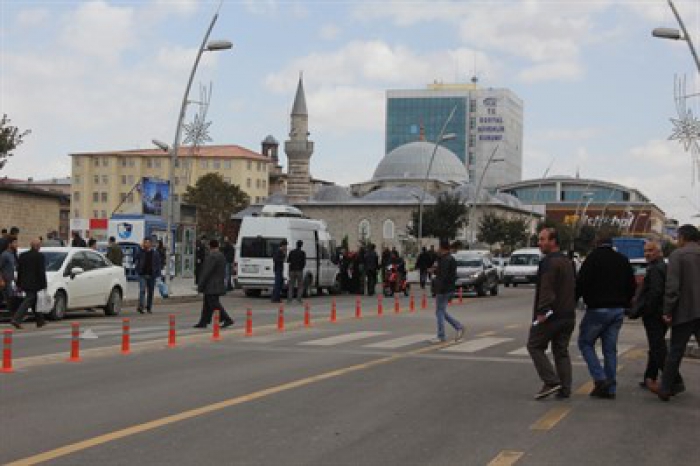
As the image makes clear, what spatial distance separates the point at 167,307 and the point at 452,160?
12144 cm

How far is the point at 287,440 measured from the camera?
7969 millimetres

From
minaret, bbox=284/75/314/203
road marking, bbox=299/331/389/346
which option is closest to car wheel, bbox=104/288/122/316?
road marking, bbox=299/331/389/346

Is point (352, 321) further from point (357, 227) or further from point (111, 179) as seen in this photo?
point (111, 179)

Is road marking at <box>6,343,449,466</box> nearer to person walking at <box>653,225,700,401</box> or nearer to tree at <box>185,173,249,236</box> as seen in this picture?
person walking at <box>653,225,700,401</box>

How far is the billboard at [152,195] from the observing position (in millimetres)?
44844

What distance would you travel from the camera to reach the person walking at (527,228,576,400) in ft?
34.1

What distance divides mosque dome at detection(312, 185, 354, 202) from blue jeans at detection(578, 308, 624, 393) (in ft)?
382

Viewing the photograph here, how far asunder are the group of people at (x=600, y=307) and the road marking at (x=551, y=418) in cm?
63

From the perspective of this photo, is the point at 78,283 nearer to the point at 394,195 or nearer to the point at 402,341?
the point at 402,341

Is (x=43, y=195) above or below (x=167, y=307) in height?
above

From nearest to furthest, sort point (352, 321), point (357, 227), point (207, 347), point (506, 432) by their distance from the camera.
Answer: point (506, 432) → point (207, 347) → point (352, 321) → point (357, 227)

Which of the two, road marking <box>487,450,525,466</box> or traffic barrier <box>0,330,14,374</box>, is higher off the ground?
traffic barrier <box>0,330,14,374</box>

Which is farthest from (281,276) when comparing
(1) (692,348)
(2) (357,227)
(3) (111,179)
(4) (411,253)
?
(3) (111,179)

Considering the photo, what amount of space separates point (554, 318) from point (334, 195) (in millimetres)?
118491
